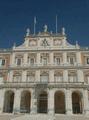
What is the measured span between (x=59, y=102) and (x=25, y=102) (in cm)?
740

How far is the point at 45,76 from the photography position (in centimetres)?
4603

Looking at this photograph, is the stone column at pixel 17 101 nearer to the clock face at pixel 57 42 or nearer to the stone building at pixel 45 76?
the stone building at pixel 45 76

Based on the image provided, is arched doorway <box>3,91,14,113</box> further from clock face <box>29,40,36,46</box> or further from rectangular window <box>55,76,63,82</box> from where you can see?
clock face <box>29,40,36,46</box>

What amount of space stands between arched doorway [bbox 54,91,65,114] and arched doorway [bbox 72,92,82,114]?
7.27 ft

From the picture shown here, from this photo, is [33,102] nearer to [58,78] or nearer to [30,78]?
[30,78]

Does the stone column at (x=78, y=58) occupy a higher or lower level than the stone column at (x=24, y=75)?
higher

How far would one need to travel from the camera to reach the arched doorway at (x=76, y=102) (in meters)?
43.6

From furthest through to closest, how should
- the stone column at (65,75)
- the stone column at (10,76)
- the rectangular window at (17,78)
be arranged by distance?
1. the rectangular window at (17,78)
2. the stone column at (10,76)
3. the stone column at (65,75)

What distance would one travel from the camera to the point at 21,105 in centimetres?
4328

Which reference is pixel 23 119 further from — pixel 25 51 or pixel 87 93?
pixel 25 51

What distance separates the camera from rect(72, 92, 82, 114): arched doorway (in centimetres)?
4362

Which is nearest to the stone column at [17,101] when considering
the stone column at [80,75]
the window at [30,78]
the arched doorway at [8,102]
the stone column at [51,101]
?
the arched doorway at [8,102]

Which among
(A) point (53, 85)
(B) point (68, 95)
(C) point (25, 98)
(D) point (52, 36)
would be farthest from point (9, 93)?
(D) point (52, 36)

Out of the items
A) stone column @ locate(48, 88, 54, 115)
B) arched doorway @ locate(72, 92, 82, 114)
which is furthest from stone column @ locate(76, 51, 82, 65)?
stone column @ locate(48, 88, 54, 115)
